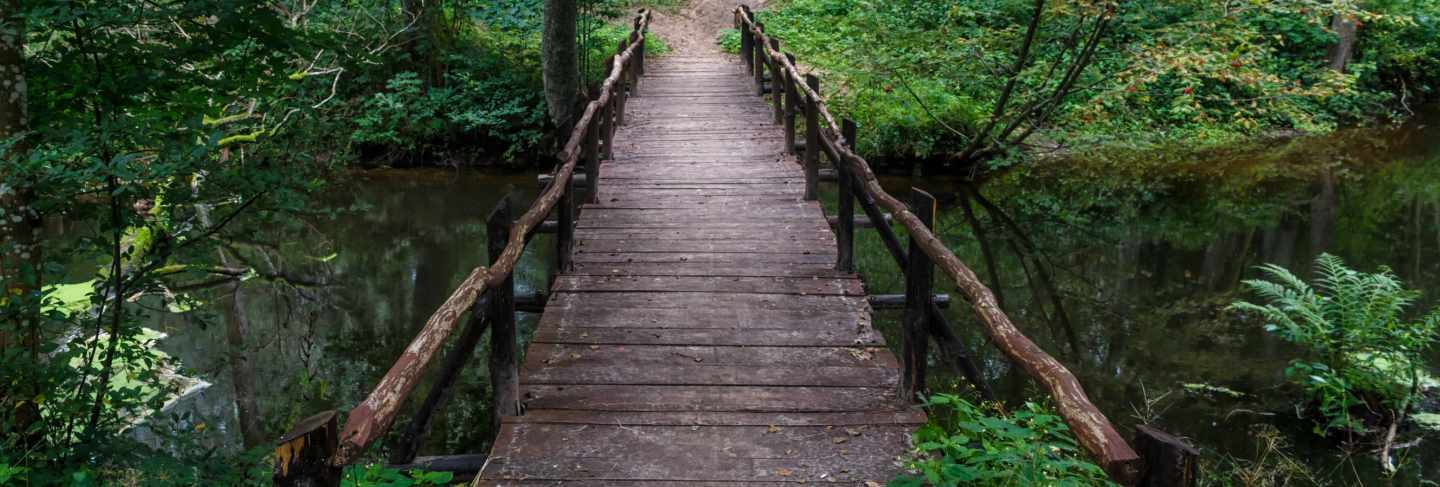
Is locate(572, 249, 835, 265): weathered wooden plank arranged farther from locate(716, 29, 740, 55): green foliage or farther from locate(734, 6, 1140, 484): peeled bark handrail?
locate(716, 29, 740, 55): green foliage

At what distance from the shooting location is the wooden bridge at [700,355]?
3145mm

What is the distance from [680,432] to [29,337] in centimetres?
282

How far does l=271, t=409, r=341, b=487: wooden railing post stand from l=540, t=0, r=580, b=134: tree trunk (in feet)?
31.2

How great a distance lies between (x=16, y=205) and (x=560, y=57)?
317 inches

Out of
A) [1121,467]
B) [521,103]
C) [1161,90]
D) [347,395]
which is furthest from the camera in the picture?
[1161,90]

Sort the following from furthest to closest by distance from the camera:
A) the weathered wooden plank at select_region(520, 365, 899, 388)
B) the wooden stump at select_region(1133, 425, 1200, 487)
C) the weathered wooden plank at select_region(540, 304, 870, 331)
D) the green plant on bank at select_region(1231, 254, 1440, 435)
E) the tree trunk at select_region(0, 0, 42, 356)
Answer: the green plant on bank at select_region(1231, 254, 1440, 435) < the weathered wooden plank at select_region(540, 304, 870, 331) < the weathered wooden plank at select_region(520, 365, 899, 388) < the tree trunk at select_region(0, 0, 42, 356) < the wooden stump at select_region(1133, 425, 1200, 487)

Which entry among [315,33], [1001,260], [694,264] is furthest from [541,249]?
[315,33]

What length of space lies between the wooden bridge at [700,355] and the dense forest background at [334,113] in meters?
1.30

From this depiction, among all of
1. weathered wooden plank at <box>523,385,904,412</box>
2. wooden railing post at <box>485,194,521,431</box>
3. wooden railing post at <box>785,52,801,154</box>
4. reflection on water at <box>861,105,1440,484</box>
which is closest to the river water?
reflection on water at <box>861,105,1440,484</box>

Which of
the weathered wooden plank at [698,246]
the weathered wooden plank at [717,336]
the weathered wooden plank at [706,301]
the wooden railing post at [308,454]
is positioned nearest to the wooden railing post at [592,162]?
the weathered wooden plank at [698,246]

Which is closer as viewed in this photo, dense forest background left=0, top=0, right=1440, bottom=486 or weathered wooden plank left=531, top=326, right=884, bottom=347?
dense forest background left=0, top=0, right=1440, bottom=486

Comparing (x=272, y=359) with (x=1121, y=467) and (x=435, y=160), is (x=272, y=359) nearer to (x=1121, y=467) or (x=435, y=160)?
(x=435, y=160)

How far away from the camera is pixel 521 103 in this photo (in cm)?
1578

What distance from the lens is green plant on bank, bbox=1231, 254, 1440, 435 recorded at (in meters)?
7.37
